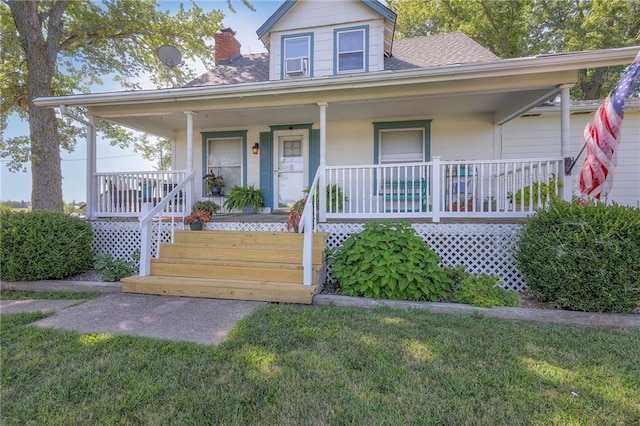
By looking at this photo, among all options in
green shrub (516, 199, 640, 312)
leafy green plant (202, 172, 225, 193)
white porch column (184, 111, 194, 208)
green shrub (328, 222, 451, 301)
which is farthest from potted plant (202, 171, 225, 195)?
green shrub (516, 199, 640, 312)

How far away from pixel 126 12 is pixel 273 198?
767 centimetres

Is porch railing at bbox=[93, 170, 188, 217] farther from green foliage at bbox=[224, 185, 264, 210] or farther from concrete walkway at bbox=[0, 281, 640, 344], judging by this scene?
concrete walkway at bbox=[0, 281, 640, 344]

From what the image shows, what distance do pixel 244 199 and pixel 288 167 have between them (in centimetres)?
138

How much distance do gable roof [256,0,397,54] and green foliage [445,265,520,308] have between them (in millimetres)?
6163

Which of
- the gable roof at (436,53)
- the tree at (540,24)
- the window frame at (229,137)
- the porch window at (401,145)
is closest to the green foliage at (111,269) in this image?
the window frame at (229,137)

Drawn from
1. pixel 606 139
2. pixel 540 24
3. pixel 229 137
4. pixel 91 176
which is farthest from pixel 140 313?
pixel 540 24

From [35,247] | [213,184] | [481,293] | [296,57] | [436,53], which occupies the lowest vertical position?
[481,293]

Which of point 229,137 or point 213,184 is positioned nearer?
point 213,184

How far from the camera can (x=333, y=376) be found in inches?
91.7

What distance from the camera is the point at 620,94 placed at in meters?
3.92

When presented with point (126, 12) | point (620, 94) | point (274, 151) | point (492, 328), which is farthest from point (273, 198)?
point (126, 12)

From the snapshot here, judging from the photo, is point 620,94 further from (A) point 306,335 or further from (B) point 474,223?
(A) point 306,335

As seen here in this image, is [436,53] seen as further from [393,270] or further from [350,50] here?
[393,270]

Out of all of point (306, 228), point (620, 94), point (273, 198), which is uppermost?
point (620, 94)
